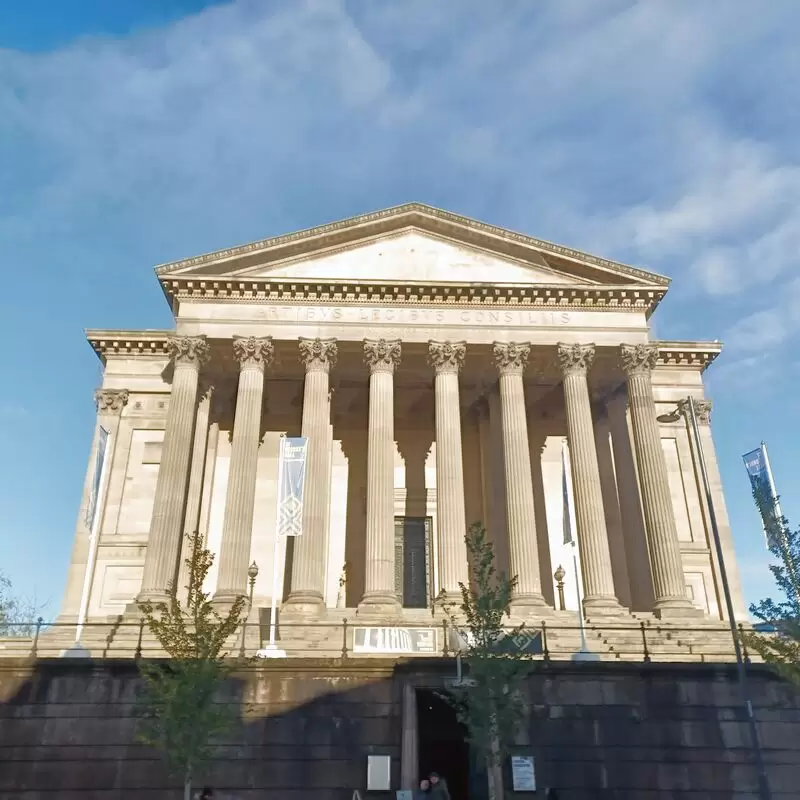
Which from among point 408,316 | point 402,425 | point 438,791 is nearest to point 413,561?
point 402,425

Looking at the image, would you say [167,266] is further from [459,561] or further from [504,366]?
[459,561]

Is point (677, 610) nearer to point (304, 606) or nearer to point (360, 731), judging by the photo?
point (304, 606)

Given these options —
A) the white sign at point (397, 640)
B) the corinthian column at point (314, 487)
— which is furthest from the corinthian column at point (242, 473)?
the white sign at point (397, 640)

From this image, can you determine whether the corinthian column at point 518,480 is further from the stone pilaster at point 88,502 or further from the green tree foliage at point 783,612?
the stone pilaster at point 88,502

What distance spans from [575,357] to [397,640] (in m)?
15.5

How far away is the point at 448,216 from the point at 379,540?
16.3m

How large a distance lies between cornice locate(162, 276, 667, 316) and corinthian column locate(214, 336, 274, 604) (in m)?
2.39

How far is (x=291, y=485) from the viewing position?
1126 inches

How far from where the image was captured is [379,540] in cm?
3003

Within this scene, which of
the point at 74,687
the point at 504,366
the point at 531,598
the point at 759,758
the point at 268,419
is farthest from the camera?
the point at 268,419

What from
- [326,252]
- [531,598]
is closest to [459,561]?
[531,598]

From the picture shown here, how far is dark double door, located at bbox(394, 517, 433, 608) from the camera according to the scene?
120 ft

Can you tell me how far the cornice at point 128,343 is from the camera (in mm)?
38781

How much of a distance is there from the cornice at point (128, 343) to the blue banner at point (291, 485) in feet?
43.3
